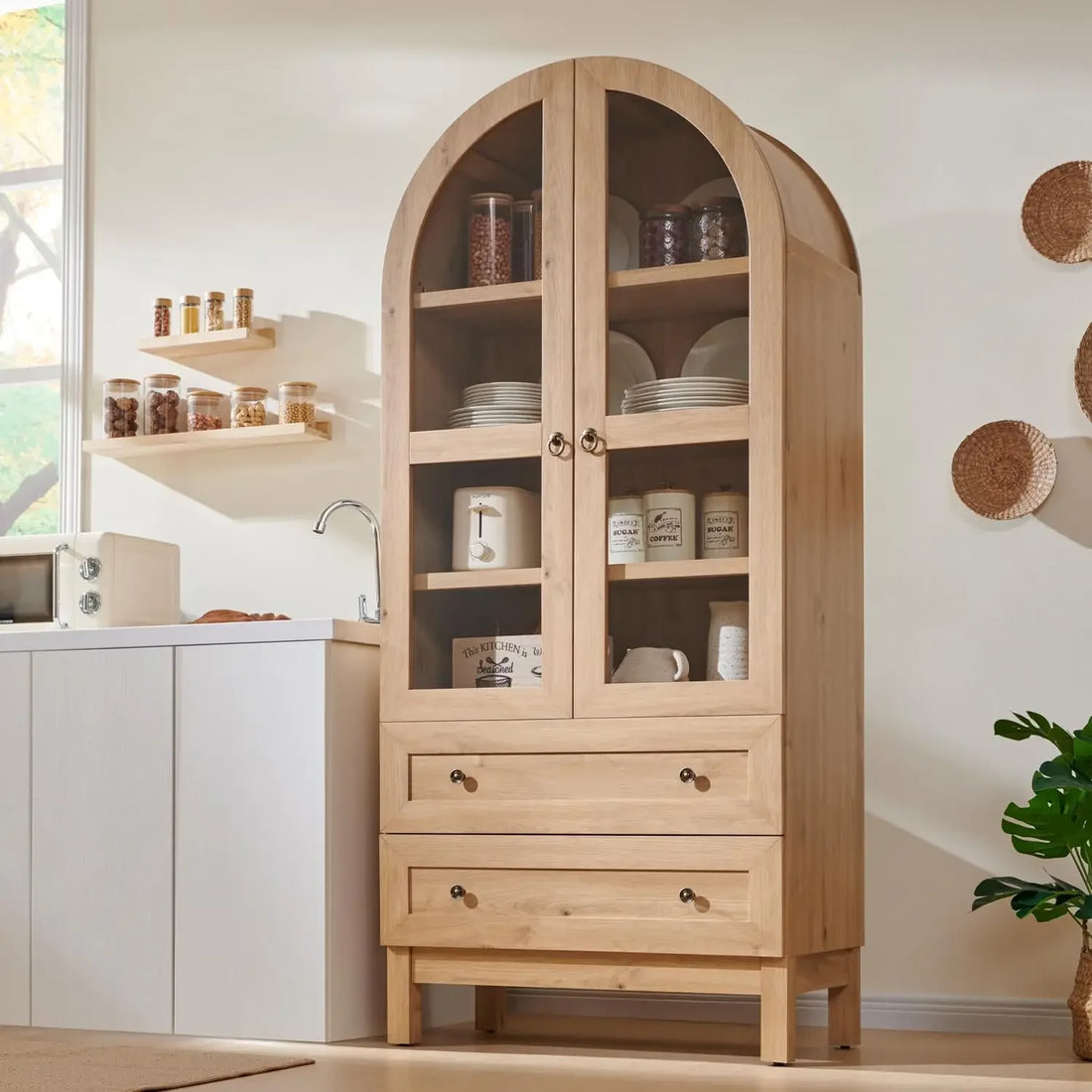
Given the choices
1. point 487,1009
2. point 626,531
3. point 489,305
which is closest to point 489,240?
point 489,305

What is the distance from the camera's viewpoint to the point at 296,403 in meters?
4.00

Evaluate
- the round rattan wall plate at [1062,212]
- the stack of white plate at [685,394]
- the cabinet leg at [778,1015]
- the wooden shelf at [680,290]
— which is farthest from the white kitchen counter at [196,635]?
the round rattan wall plate at [1062,212]

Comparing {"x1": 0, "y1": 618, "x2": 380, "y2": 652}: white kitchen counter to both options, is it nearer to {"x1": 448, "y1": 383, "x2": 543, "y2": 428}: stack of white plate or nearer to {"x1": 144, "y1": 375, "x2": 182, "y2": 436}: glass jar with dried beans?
{"x1": 448, "y1": 383, "x2": 543, "y2": 428}: stack of white plate

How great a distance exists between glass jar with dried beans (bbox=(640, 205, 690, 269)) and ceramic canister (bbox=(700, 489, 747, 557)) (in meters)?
0.46

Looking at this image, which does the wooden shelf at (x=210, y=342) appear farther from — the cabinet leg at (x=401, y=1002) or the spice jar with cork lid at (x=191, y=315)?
the cabinet leg at (x=401, y=1002)

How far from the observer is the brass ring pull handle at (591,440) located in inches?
121

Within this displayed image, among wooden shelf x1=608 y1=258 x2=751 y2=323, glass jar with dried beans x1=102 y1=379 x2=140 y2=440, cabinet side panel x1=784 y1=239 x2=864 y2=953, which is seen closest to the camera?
cabinet side panel x1=784 y1=239 x2=864 y2=953

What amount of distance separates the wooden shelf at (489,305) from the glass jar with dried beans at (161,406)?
112 cm

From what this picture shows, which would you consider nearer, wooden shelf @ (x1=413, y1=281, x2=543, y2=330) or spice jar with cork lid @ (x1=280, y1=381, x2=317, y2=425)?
wooden shelf @ (x1=413, y1=281, x2=543, y2=330)

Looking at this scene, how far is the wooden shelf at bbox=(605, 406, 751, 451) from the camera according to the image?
299 centimetres

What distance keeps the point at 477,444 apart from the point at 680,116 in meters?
0.72

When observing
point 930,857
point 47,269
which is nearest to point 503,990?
point 930,857

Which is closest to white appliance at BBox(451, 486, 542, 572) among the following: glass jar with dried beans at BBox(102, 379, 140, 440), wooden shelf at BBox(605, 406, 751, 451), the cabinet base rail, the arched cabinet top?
wooden shelf at BBox(605, 406, 751, 451)

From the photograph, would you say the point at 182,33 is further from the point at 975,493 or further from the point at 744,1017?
the point at 744,1017
